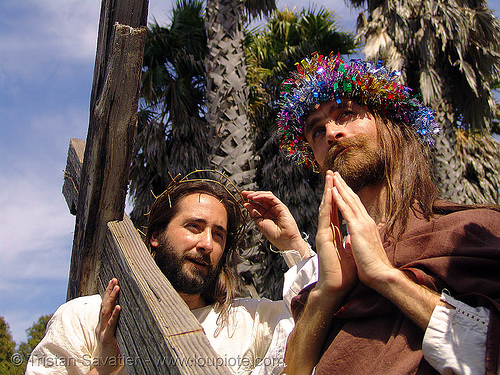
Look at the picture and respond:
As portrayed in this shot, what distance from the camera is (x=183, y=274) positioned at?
7.95 feet

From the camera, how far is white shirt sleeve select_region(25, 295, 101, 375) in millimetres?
2041

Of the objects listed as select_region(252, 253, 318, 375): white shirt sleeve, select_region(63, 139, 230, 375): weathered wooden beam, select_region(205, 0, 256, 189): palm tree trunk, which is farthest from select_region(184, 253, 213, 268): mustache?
select_region(205, 0, 256, 189): palm tree trunk

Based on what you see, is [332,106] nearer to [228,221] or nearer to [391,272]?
[228,221]

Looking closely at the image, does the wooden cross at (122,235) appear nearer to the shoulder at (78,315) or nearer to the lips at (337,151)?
the shoulder at (78,315)

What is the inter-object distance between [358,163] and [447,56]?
269 inches

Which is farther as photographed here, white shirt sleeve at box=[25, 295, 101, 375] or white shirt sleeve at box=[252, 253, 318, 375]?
white shirt sleeve at box=[25, 295, 101, 375]

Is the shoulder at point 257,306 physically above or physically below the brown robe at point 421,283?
above

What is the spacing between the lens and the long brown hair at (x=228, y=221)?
2.64m

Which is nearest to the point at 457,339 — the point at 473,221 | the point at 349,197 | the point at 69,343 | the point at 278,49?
the point at 473,221

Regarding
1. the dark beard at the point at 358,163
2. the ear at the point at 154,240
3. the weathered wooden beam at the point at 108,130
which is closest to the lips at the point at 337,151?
the dark beard at the point at 358,163

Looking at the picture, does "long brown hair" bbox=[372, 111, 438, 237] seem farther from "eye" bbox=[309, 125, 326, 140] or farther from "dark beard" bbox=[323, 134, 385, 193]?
"eye" bbox=[309, 125, 326, 140]

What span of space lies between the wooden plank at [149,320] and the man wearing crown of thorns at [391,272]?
52 cm

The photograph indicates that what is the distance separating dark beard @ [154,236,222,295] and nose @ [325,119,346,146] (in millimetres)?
881

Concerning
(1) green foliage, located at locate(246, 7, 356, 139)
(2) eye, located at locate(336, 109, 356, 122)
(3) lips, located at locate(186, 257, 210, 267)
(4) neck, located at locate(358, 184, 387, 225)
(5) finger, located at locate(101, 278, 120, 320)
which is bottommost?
(4) neck, located at locate(358, 184, 387, 225)
